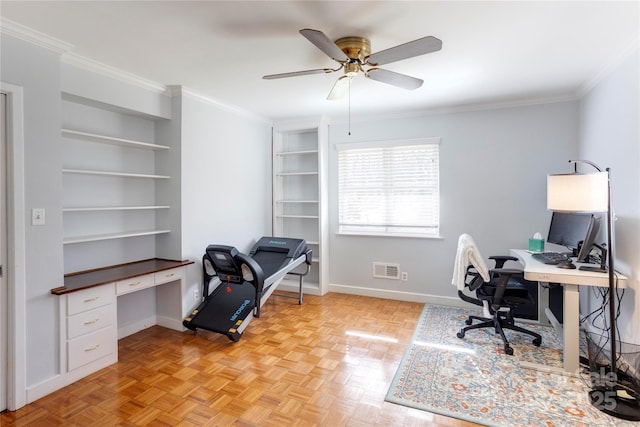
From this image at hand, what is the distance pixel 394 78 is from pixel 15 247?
9.47 ft

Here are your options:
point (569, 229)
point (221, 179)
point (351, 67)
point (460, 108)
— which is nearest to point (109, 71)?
point (221, 179)

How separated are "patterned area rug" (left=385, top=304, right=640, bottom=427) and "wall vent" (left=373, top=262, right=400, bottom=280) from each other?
3.91 feet

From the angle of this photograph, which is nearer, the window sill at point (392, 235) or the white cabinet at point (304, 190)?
the window sill at point (392, 235)

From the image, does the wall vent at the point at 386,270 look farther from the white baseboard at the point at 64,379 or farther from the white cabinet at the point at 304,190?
the white baseboard at the point at 64,379

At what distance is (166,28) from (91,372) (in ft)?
8.74

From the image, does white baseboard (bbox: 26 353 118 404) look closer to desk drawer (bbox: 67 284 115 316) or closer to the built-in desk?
A: the built-in desk

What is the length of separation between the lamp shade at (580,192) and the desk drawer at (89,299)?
3.78 meters

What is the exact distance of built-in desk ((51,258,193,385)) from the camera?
245 cm

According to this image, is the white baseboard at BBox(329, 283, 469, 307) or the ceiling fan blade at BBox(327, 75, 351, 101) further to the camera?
the white baseboard at BBox(329, 283, 469, 307)

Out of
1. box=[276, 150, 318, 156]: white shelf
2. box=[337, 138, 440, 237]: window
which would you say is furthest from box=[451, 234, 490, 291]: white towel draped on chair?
box=[276, 150, 318, 156]: white shelf

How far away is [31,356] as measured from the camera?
89.3 inches

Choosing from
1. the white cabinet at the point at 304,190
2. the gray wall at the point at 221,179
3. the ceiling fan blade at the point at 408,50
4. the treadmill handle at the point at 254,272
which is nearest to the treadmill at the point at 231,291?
the treadmill handle at the point at 254,272

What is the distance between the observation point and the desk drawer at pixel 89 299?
247 cm

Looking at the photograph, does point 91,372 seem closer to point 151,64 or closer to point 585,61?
point 151,64
